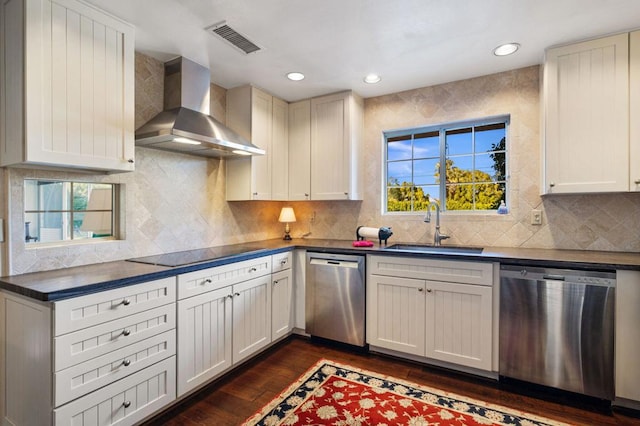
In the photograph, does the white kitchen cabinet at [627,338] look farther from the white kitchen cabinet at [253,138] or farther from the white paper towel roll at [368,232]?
the white kitchen cabinet at [253,138]

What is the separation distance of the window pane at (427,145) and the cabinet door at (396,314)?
140cm

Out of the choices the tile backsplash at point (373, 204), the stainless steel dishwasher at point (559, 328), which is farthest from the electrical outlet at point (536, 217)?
the stainless steel dishwasher at point (559, 328)

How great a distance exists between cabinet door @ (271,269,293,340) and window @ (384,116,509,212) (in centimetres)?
133

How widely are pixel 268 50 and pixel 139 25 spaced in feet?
2.82

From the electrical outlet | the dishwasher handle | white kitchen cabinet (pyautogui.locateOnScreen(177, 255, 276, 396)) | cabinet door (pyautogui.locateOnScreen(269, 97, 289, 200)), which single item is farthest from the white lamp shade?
the electrical outlet

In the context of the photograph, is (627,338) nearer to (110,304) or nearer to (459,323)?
(459,323)

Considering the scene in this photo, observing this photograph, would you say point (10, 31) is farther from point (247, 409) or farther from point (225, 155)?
point (247, 409)

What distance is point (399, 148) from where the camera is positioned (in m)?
A: 3.45

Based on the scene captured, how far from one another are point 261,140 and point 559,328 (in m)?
2.85

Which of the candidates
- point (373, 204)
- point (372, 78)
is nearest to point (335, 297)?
point (373, 204)

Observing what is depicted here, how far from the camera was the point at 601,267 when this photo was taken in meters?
1.99

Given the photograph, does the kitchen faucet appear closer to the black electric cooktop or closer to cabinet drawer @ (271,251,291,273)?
cabinet drawer @ (271,251,291,273)

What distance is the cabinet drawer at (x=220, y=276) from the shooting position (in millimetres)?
2057

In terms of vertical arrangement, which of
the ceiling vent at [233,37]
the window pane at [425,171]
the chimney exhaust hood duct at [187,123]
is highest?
the ceiling vent at [233,37]
